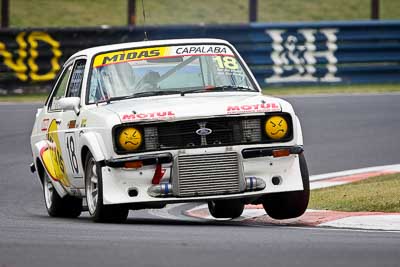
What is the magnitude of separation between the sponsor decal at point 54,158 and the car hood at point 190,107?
118 centimetres

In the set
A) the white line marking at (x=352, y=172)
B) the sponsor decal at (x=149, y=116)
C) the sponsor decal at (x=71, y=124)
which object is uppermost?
the sponsor decal at (x=149, y=116)

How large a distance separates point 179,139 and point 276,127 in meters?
0.79

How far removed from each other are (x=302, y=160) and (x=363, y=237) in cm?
175

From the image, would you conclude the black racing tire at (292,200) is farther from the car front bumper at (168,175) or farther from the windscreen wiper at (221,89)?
the windscreen wiper at (221,89)

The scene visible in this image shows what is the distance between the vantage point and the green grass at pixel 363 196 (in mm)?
11633

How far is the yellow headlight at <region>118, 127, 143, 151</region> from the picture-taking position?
10.2m

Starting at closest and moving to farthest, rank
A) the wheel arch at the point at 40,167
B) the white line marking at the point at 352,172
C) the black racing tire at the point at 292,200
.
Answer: the black racing tire at the point at 292,200 < the wheel arch at the point at 40,167 < the white line marking at the point at 352,172

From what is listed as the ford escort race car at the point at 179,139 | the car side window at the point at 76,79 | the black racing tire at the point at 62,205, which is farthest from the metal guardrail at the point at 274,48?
the ford escort race car at the point at 179,139

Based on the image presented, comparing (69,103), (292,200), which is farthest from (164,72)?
(292,200)

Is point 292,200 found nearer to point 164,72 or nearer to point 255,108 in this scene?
point 255,108

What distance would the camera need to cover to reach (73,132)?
37.0ft

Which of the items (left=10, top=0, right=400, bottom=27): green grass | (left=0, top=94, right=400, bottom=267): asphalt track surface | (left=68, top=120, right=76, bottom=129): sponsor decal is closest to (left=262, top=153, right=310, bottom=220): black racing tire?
(left=0, top=94, right=400, bottom=267): asphalt track surface

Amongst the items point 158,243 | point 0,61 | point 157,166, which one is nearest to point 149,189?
point 157,166

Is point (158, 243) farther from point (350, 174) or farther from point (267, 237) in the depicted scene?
point (350, 174)
